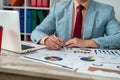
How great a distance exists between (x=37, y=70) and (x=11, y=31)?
0.39 metres

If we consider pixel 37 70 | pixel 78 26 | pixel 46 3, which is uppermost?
pixel 46 3

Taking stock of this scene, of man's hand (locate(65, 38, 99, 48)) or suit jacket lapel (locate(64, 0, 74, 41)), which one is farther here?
suit jacket lapel (locate(64, 0, 74, 41))

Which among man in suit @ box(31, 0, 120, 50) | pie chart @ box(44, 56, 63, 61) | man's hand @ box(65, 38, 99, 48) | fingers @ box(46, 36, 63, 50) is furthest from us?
man in suit @ box(31, 0, 120, 50)

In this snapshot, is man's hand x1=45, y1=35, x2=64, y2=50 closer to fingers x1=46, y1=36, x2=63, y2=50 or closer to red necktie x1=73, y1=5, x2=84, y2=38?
fingers x1=46, y1=36, x2=63, y2=50

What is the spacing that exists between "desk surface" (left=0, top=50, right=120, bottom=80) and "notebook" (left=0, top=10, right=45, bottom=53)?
0.49ft

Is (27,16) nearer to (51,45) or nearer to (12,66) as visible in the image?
(51,45)

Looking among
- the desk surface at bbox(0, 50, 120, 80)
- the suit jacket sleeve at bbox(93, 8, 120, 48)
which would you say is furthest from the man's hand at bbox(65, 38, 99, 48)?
the desk surface at bbox(0, 50, 120, 80)

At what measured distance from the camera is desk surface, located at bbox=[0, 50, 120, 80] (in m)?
0.89

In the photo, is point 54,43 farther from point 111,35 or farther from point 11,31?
point 111,35

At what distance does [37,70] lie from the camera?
3.14 feet

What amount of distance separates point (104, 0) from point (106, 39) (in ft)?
6.06

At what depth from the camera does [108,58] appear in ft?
3.87

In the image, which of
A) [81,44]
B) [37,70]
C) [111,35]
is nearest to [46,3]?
[111,35]

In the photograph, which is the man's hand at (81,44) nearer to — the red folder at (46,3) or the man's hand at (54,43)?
the man's hand at (54,43)
